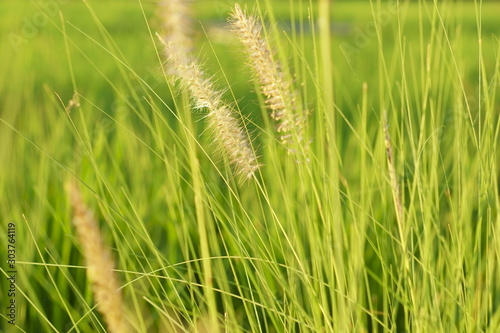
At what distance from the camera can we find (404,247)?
91 centimetres

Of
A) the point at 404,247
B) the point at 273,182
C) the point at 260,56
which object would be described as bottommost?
the point at 273,182

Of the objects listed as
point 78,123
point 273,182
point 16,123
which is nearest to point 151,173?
point 273,182

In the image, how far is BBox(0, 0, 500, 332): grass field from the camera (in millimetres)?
887

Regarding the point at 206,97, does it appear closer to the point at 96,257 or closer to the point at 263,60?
the point at 263,60

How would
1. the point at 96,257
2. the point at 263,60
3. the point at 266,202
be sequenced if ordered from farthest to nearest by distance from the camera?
the point at 266,202
the point at 263,60
the point at 96,257

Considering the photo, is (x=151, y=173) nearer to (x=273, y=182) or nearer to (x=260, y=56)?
(x=273, y=182)

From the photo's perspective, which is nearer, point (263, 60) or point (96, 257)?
point (96, 257)

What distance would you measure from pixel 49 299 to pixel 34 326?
14cm

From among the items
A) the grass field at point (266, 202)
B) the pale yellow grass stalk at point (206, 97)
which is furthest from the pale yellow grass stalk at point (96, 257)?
the pale yellow grass stalk at point (206, 97)

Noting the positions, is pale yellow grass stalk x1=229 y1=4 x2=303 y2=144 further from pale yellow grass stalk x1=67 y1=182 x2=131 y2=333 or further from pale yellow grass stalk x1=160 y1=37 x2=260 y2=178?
pale yellow grass stalk x1=67 y1=182 x2=131 y2=333

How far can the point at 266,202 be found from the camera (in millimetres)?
1952

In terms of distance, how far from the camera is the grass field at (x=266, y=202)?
887 millimetres

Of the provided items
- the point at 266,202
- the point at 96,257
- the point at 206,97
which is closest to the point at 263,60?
the point at 206,97

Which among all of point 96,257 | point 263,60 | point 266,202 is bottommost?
point 266,202
